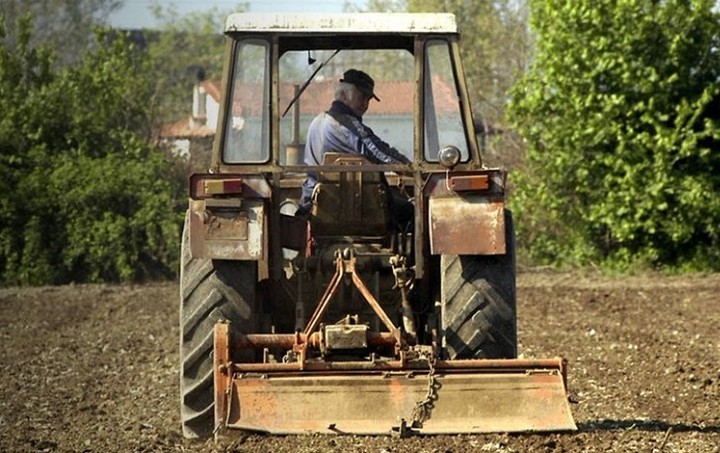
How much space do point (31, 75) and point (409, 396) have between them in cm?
2068

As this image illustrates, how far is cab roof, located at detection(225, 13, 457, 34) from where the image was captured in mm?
8250

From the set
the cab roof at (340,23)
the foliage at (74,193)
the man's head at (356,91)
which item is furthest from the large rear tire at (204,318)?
the foliage at (74,193)

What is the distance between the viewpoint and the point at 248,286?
8.18 metres

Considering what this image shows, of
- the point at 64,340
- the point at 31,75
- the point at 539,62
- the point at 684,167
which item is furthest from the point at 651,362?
the point at 31,75

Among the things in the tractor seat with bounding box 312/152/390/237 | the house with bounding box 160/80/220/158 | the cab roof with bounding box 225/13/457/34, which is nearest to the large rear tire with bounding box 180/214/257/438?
the tractor seat with bounding box 312/152/390/237

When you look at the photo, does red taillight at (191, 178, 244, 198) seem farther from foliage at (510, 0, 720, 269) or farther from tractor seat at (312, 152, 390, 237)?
foliage at (510, 0, 720, 269)

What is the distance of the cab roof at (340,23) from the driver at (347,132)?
18.4 inches

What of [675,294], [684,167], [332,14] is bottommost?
[675,294]

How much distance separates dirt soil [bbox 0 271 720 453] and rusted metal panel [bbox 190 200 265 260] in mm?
1011

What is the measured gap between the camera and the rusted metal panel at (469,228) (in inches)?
312

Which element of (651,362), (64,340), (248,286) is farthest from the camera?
(64,340)

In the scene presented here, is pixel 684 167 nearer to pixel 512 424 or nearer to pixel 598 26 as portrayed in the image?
pixel 598 26

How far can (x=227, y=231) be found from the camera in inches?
316

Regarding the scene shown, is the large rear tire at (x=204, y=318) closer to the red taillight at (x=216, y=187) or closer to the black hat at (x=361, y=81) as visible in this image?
the red taillight at (x=216, y=187)
